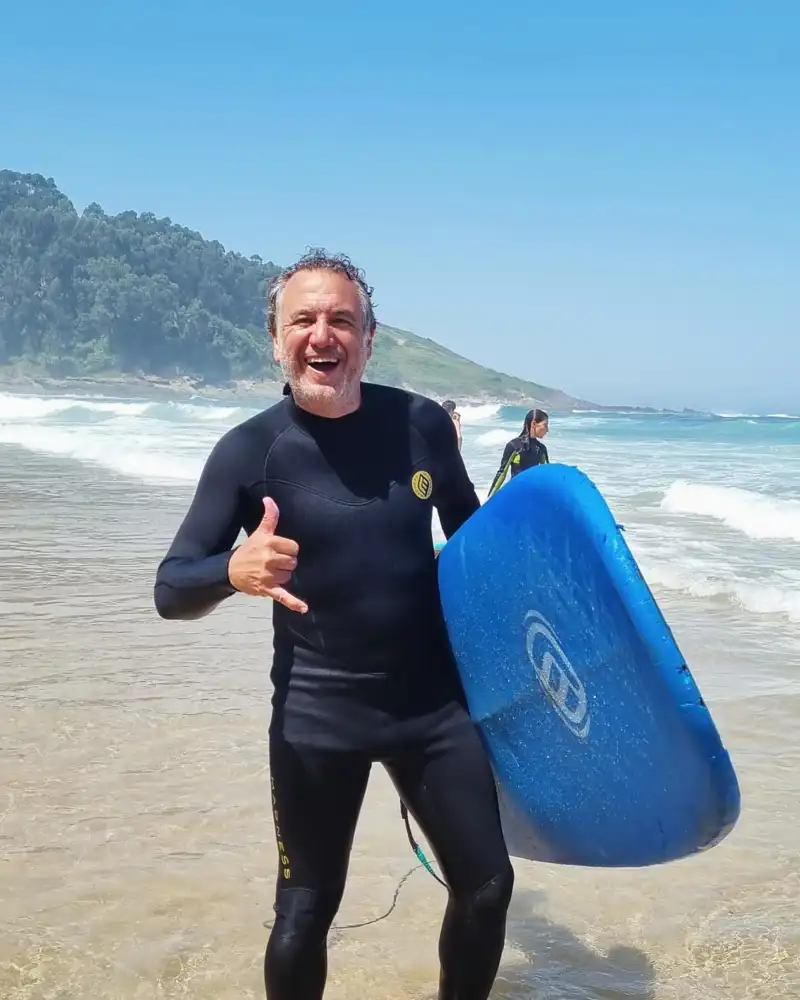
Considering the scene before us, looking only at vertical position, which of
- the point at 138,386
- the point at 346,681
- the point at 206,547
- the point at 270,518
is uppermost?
the point at 270,518

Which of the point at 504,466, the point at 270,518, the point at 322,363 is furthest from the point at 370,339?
the point at 504,466

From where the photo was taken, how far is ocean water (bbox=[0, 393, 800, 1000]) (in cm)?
306

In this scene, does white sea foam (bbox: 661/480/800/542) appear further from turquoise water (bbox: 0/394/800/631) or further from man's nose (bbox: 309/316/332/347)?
man's nose (bbox: 309/316/332/347)

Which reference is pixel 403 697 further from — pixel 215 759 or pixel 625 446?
pixel 625 446

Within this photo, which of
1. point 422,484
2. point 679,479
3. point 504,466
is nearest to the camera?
point 422,484

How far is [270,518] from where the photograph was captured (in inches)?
87.9

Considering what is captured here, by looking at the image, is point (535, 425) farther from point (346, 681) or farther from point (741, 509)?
point (741, 509)

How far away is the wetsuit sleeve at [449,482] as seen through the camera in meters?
2.58

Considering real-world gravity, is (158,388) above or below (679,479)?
below

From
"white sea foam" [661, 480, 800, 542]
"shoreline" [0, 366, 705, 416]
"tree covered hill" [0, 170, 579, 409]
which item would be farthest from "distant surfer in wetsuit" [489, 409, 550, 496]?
"tree covered hill" [0, 170, 579, 409]

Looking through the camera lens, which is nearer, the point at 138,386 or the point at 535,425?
the point at 535,425

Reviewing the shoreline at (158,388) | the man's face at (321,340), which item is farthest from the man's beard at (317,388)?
the shoreline at (158,388)

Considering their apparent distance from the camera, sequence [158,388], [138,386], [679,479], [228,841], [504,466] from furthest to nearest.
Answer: [158,388] < [138,386] < [679,479] < [504,466] < [228,841]

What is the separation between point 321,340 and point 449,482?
497mm
